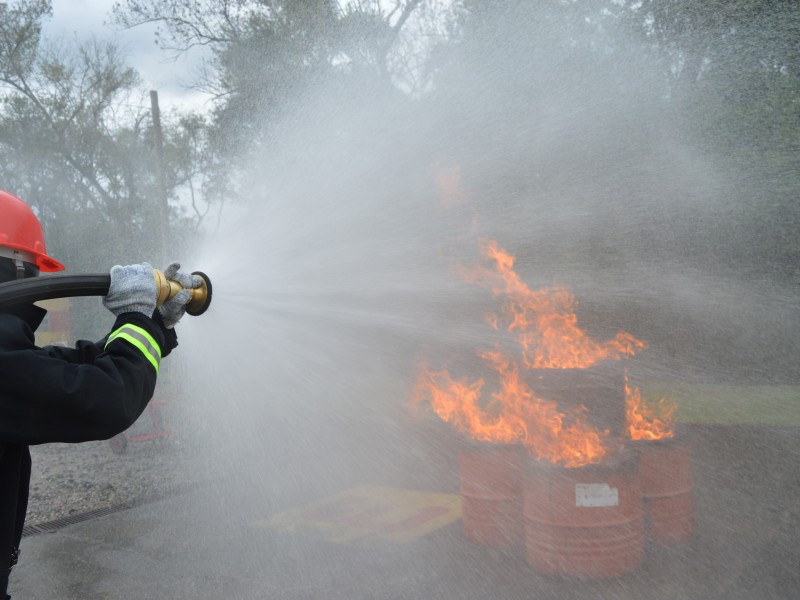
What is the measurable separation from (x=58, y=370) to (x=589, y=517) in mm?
3157

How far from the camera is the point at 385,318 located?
8.21m

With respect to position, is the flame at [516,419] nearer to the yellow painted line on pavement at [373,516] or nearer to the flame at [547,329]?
the flame at [547,329]

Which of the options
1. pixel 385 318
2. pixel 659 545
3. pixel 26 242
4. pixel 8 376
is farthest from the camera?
pixel 385 318

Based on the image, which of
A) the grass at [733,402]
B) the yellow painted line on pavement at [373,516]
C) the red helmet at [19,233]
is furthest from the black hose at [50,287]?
the grass at [733,402]

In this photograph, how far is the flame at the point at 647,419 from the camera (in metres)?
4.70

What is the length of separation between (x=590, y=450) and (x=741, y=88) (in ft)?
18.0

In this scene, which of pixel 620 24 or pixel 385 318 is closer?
pixel 620 24

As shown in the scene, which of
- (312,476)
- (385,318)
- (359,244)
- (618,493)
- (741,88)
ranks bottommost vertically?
(312,476)

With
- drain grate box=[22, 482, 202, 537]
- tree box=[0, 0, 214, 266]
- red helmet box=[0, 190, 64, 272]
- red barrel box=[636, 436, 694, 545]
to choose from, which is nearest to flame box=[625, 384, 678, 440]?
red barrel box=[636, 436, 694, 545]

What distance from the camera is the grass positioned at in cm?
895

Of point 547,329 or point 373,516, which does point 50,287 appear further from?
point 373,516

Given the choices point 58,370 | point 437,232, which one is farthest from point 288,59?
point 58,370

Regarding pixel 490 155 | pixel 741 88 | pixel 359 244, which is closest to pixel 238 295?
pixel 359 244

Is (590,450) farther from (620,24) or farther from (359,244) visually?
(620,24)
